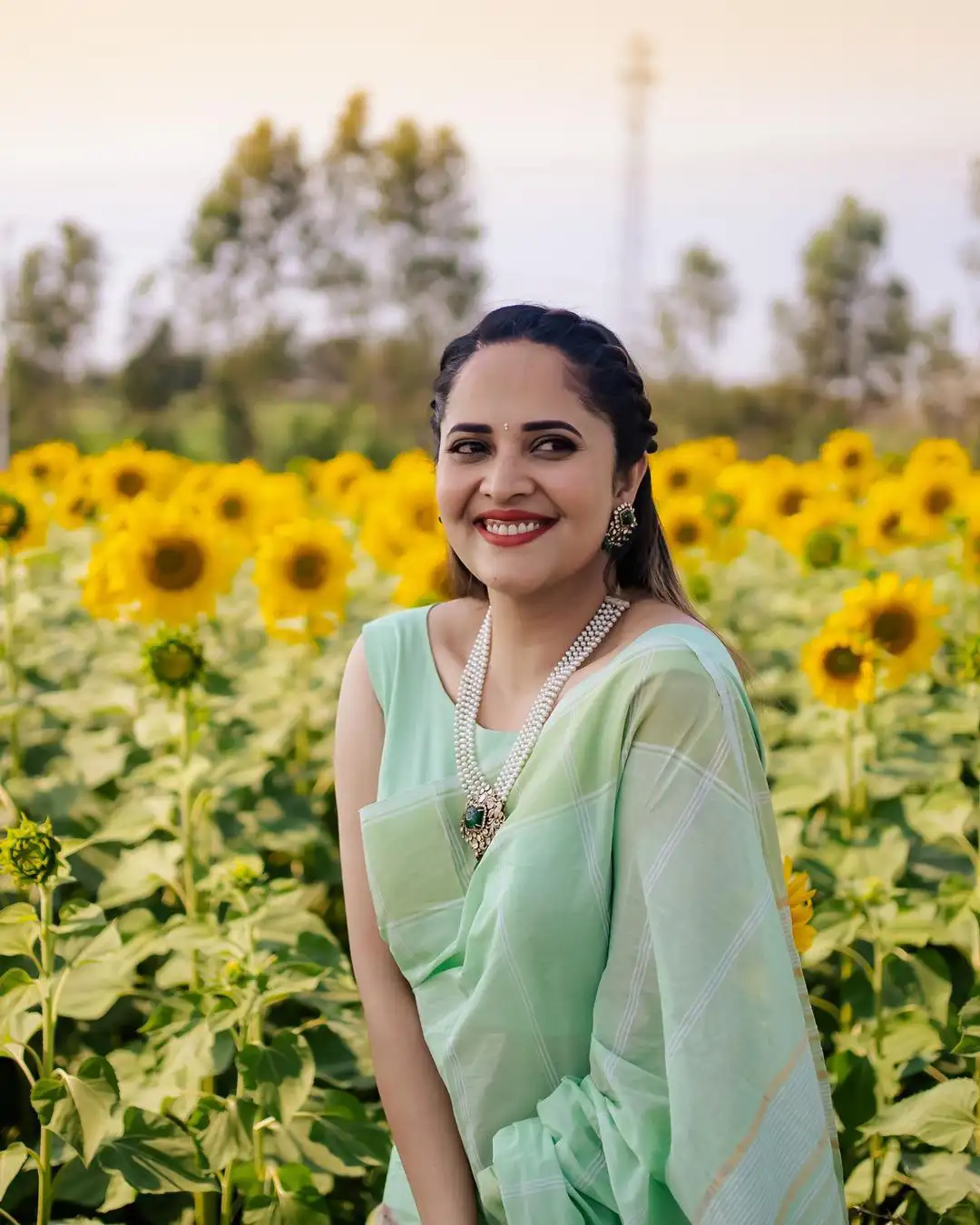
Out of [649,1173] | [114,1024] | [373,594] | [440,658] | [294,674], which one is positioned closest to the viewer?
[649,1173]

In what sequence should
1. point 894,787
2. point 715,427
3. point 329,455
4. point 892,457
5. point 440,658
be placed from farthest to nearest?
1. point 715,427
2. point 329,455
3. point 892,457
4. point 894,787
5. point 440,658

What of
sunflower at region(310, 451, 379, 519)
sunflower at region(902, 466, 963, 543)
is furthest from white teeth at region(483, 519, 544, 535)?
sunflower at region(310, 451, 379, 519)

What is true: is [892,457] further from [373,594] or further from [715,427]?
[715,427]

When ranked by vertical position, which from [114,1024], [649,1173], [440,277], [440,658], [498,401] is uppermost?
[440,277]

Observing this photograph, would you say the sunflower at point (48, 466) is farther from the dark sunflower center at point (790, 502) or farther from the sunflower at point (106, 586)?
the dark sunflower center at point (790, 502)

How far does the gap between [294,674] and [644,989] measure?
2401mm

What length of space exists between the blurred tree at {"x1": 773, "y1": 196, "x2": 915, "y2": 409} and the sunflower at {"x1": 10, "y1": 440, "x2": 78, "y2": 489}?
18.4 metres

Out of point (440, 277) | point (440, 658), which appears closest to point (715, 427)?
point (440, 277)

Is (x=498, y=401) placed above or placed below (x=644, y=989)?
above

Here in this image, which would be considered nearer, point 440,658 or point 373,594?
point 440,658

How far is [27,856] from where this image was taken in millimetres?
1921

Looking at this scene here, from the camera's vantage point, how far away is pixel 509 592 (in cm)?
178

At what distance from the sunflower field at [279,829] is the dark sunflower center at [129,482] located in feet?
0.05

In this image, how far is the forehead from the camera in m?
1.73
